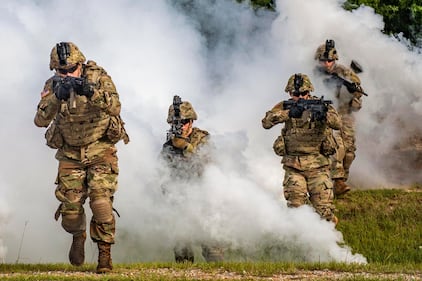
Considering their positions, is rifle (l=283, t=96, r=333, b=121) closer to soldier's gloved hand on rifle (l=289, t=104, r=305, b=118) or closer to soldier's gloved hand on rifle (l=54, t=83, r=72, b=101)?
soldier's gloved hand on rifle (l=289, t=104, r=305, b=118)

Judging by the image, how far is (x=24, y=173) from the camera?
1372 cm

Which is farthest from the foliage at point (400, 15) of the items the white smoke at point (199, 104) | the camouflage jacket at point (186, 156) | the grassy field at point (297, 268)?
the camouflage jacket at point (186, 156)

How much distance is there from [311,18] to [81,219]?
9.21 meters

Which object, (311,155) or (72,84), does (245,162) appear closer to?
(311,155)

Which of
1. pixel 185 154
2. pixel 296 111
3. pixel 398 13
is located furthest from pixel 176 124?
pixel 398 13

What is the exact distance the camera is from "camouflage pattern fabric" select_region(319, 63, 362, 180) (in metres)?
15.5

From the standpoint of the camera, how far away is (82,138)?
10609mm

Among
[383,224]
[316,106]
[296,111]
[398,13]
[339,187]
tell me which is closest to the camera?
[316,106]

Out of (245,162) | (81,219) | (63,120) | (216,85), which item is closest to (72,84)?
(63,120)

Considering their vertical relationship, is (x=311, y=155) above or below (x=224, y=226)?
above

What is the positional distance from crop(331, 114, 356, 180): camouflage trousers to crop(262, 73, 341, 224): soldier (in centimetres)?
262

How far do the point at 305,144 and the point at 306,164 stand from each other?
245mm

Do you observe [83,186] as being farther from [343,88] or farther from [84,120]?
[343,88]

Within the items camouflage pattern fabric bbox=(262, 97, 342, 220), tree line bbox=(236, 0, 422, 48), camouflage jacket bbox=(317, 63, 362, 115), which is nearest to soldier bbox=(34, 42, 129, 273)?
camouflage pattern fabric bbox=(262, 97, 342, 220)
